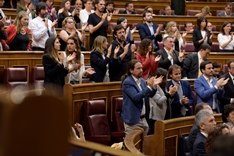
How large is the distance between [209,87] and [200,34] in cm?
226

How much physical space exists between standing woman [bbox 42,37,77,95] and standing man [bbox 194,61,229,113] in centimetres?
121

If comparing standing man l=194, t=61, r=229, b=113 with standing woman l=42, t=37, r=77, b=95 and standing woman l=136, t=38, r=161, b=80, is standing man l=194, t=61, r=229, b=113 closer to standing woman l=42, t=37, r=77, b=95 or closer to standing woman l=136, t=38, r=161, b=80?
standing woman l=136, t=38, r=161, b=80

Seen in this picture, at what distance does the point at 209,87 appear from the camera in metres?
5.12

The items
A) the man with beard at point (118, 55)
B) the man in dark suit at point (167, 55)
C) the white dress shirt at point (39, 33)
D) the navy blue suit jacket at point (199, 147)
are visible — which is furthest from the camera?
the white dress shirt at point (39, 33)

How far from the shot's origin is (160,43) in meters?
7.20

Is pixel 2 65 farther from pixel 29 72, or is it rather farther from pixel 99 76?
pixel 99 76

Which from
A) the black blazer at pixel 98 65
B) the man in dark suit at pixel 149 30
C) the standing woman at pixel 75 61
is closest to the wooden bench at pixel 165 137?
the standing woman at pixel 75 61

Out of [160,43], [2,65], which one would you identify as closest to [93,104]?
[2,65]

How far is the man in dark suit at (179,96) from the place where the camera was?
4.94 metres

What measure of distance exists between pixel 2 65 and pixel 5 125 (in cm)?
449

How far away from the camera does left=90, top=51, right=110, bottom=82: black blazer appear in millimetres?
5176

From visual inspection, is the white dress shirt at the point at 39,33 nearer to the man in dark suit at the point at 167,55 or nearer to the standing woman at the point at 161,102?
the man in dark suit at the point at 167,55

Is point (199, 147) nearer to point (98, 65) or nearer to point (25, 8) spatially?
point (98, 65)

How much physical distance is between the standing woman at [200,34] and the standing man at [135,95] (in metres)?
2.77
